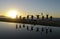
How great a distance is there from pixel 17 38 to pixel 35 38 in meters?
2.68

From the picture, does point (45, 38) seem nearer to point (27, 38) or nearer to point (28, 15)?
point (27, 38)

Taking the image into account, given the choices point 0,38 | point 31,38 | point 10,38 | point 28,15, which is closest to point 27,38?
point 31,38

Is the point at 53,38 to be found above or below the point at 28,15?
below

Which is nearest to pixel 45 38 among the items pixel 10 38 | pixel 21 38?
pixel 21 38

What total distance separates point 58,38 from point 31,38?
4.09 m

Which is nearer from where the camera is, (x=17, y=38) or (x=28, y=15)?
(x=17, y=38)

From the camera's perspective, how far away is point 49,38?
24078mm

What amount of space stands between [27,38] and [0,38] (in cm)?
390

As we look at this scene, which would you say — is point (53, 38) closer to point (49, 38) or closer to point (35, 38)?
point (49, 38)

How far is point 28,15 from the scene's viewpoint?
57.8 m

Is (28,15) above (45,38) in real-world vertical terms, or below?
above

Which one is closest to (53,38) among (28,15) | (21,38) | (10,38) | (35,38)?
(35,38)

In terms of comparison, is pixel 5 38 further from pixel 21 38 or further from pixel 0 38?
pixel 21 38

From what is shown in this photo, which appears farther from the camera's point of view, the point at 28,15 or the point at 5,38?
the point at 28,15
